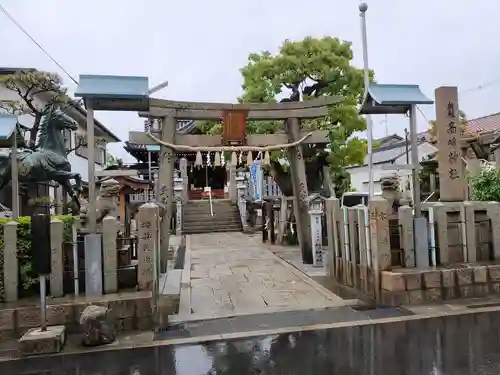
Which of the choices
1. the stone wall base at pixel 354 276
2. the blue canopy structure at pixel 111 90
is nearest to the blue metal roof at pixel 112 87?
the blue canopy structure at pixel 111 90

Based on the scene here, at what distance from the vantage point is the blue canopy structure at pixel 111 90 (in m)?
8.35

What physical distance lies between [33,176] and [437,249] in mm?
9617

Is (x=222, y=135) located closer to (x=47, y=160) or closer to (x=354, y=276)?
(x=47, y=160)

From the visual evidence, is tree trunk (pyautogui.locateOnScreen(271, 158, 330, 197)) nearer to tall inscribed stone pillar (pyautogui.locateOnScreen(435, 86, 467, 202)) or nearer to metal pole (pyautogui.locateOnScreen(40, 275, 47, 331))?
tall inscribed stone pillar (pyautogui.locateOnScreen(435, 86, 467, 202))

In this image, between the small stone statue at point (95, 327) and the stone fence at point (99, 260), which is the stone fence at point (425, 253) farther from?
Result: the small stone statue at point (95, 327)

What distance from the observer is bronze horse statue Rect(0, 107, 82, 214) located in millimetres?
10977

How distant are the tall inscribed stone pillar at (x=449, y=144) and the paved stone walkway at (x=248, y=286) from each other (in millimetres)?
3318

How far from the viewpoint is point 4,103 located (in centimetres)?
1689

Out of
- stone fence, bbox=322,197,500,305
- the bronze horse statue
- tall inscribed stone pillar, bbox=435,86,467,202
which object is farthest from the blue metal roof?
tall inscribed stone pillar, bbox=435,86,467,202

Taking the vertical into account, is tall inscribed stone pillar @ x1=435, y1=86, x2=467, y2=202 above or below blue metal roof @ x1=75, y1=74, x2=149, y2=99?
below

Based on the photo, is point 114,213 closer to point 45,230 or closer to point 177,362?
point 45,230

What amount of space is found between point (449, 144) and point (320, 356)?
5.75 m

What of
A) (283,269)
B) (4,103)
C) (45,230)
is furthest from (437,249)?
(4,103)

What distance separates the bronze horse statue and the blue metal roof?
3.55 meters
